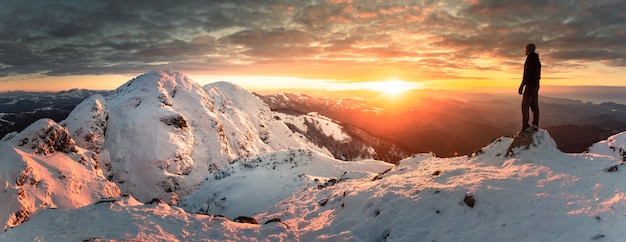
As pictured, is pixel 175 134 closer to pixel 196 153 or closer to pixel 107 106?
pixel 196 153

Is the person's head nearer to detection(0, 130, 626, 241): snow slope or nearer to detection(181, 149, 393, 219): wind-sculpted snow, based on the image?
detection(0, 130, 626, 241): snow slope

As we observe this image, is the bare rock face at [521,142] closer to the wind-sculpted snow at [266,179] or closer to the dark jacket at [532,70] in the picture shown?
the dark jacket at [532,70]

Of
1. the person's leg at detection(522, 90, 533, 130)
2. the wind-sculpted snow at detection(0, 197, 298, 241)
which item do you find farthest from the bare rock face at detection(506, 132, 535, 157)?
the wind-sculpted snow at detection(0, 197, 298, 241)

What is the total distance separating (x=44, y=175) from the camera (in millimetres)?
40062

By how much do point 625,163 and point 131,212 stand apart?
18.8 metres

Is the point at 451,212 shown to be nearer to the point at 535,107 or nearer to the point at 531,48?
the point at 535,107

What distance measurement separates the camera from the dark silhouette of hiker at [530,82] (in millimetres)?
14508

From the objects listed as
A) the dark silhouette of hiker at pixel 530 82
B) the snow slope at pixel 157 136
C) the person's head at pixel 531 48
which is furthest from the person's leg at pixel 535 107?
the snow slope at pixel 157 136

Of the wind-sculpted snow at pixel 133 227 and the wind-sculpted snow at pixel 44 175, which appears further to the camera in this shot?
the wind-sculpted snow at pixel 44 175

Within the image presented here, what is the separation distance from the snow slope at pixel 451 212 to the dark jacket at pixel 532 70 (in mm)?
2382

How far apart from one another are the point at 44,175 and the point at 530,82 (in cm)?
5122

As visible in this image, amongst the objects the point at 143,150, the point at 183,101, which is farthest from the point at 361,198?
the point at 183,101

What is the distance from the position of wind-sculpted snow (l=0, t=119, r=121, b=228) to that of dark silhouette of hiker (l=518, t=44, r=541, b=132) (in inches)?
1733

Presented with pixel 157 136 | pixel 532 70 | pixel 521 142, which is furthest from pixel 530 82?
pixel 157 136
